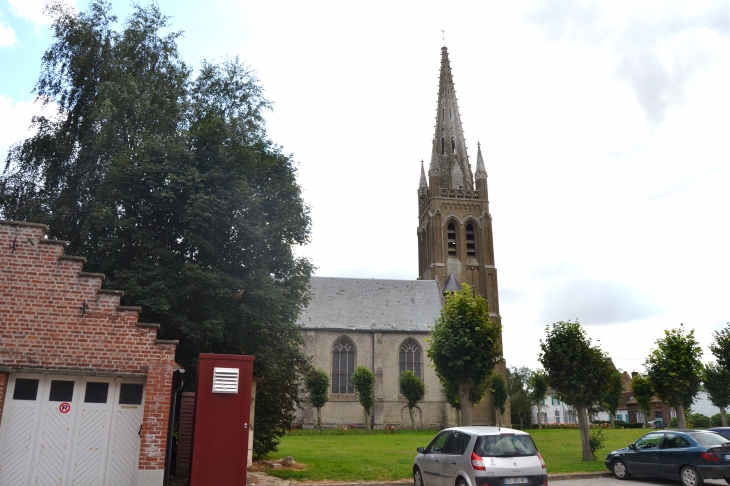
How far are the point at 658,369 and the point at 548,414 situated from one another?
7566 cm

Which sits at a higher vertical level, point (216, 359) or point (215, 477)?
point (216, 359)

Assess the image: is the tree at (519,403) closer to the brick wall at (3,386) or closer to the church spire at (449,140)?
the church spire at (449,140)

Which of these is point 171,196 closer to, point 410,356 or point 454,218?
point 410,356

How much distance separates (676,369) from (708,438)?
9515 mm

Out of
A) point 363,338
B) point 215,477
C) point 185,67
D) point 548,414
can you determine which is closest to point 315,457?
point 215,477

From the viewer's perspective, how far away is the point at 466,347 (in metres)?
21.8

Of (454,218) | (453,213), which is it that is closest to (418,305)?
(454,218)

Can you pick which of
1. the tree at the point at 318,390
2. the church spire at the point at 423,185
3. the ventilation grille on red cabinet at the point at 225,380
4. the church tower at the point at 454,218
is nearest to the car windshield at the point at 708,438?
the ventilation grille on red cabinet at the point at 225,380

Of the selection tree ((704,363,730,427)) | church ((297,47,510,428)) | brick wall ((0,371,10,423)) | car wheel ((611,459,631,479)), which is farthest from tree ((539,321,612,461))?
church ((297,47,510,428))

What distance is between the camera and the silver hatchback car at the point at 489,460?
10.1 metres

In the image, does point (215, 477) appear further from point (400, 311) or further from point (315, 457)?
point (400, 311)

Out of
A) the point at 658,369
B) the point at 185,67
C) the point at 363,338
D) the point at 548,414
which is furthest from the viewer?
the point at 548,414

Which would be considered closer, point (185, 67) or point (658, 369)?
point (658, 369)

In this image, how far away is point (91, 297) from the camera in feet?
38.6
